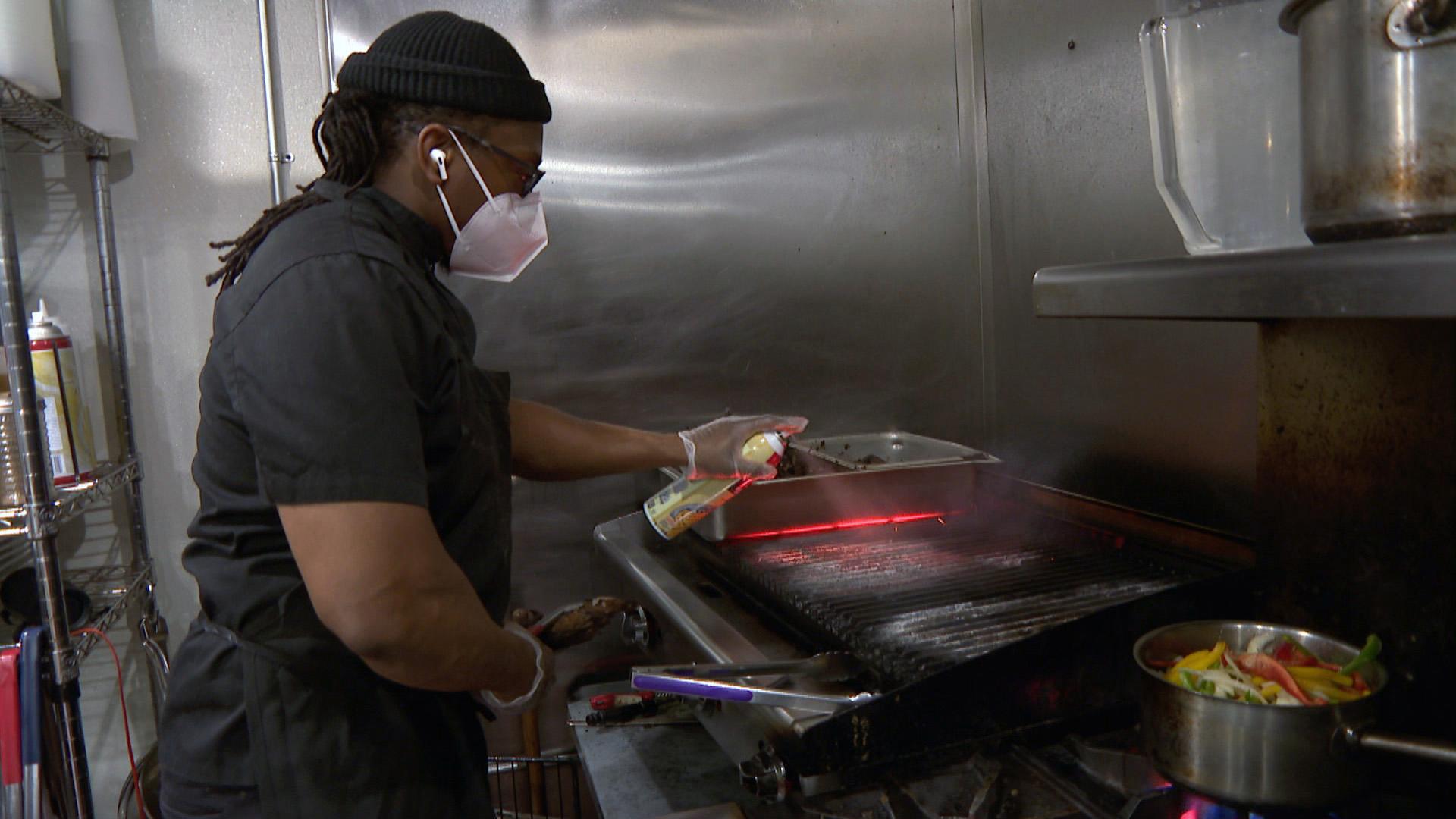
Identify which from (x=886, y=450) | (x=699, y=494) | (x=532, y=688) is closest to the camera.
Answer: (x=532, y=688)

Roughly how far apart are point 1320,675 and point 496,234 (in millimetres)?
1020

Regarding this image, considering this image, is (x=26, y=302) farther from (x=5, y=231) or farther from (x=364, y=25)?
(x=364, y=25)

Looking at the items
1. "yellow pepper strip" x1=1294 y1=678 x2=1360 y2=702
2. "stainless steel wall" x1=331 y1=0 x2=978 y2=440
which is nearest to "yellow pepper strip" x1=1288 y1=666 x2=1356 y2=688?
"yellow pepper strip" x1=1294 y1=678 x2=1360 y2=702

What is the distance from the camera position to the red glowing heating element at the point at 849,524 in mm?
1684

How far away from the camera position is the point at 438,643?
94 centimetres

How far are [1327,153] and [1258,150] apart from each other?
190 mm

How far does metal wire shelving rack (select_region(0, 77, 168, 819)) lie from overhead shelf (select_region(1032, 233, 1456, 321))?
1.47 metres

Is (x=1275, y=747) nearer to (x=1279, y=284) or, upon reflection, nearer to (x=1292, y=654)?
(x=1292, y=654)

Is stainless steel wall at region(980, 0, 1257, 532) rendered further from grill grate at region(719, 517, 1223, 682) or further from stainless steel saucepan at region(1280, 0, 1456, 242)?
stainless steel saucepan at region(1280, 0, 1456, 242)

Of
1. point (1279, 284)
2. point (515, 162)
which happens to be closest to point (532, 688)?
point (515, 162)

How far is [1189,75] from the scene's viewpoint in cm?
94

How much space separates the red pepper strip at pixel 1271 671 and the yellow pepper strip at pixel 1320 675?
1 cm

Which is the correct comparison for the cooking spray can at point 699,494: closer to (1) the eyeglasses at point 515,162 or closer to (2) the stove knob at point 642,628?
(2) the stove knob at point 642,628

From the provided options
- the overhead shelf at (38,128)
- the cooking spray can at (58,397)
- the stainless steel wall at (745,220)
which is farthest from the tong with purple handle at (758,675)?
the overhead shelf at (38,128)
